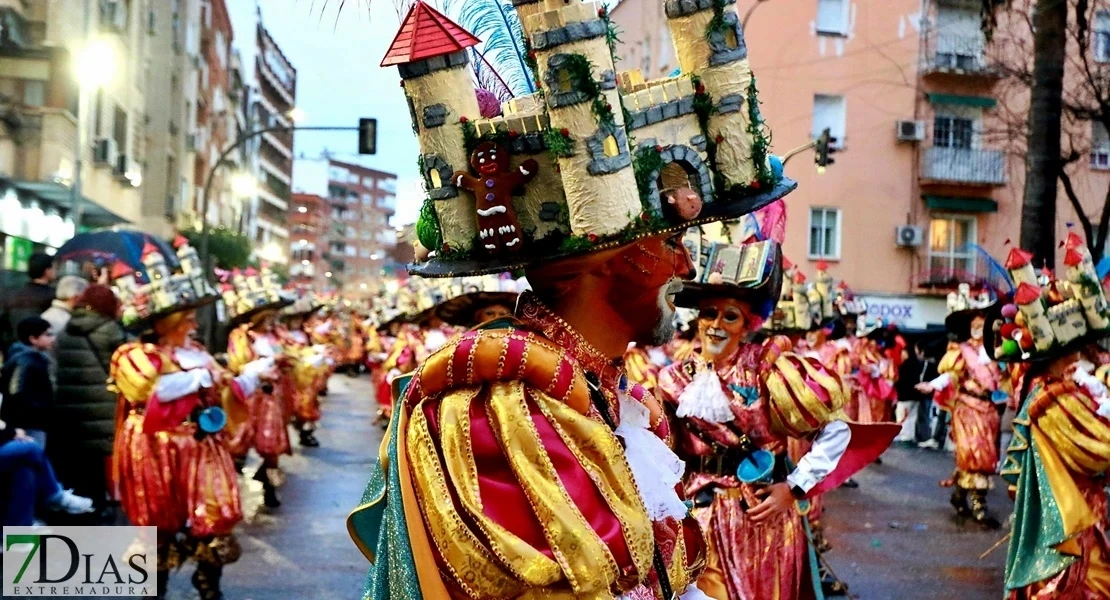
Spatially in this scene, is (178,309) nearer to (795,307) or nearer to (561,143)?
(795,307)

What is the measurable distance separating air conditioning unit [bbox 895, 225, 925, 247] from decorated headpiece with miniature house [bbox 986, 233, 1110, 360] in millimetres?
22605

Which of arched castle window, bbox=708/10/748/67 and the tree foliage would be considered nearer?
arched castle window, bbox=708/10/748/67

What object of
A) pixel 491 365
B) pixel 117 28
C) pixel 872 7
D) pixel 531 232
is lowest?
pixel 491 365

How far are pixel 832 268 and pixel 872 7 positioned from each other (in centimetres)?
703

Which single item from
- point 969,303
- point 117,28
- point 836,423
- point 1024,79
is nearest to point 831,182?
point 1024,79

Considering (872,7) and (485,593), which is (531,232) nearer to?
(485,593)

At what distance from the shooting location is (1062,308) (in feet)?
19.7

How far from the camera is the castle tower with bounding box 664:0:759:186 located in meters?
2.57

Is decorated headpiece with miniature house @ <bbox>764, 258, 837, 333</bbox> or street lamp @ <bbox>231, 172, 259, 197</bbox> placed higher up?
street lamp @ <bbox>231, 172, 259, 197</bbox>

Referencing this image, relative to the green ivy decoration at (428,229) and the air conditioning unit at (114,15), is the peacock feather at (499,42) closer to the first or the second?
the green ivy decoration at (428,229)

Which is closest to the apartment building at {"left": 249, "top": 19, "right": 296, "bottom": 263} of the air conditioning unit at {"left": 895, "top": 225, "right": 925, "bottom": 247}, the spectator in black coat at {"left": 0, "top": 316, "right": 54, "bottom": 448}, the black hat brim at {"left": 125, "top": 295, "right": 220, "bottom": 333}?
the air conditioning unit at {"left": 895, "top": 225, "right": 925, "bottom": 247}

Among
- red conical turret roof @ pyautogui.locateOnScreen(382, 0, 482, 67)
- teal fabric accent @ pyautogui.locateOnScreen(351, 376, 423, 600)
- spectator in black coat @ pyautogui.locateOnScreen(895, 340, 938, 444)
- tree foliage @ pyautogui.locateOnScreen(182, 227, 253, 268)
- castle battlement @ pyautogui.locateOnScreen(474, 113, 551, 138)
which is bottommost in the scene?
spectator in black coat @ pyautogui.locateOnScreen(895, 340, 938, 444)

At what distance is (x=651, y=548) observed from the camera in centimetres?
230

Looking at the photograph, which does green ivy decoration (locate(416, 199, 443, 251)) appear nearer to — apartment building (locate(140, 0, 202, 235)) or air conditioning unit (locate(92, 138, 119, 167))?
air conditioning unit (locate(92, 138, 119, 167))
